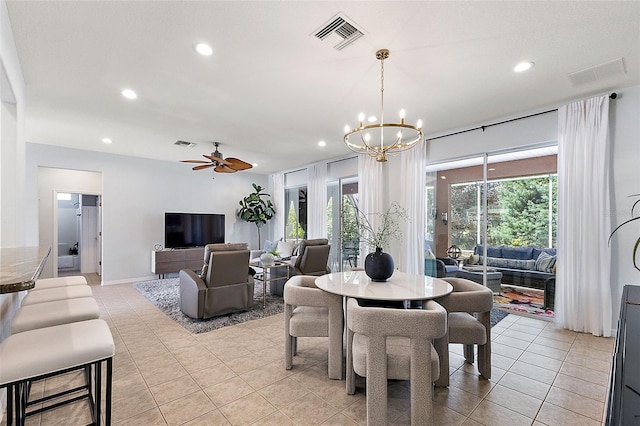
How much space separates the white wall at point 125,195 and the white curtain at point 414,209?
17.0 feet

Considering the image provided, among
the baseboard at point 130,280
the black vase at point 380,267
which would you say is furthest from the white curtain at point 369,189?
the baseboard at point 130,280

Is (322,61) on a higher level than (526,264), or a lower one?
higher

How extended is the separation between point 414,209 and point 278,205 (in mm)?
4513

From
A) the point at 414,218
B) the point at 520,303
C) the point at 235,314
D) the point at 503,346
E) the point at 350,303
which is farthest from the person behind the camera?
the point at 414,218

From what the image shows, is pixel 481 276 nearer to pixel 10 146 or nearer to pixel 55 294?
pixel 55 294

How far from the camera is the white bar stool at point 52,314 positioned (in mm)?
1784

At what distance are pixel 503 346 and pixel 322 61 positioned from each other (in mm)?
3463

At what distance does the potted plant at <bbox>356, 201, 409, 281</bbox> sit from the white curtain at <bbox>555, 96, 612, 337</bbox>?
2207 mm

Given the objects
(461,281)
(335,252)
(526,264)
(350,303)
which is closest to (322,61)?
(350,303)

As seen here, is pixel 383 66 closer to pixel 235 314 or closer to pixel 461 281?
pixel 461 281

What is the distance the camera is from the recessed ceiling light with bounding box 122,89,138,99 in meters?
3.29

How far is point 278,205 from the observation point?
8547mm

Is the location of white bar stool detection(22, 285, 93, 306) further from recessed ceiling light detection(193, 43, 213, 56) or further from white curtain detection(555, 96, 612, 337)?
white curtain detection(555, 96, 612, 337)

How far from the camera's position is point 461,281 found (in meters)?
2.78
